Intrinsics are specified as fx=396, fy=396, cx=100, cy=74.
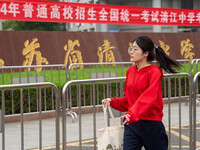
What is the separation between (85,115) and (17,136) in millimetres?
1241

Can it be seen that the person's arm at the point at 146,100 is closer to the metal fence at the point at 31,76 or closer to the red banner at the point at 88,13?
the metal fence at the point at 31,76

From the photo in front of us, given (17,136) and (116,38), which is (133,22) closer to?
(116,38)

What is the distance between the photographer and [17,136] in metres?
6.71

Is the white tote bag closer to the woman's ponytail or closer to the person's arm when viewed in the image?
the person's arm

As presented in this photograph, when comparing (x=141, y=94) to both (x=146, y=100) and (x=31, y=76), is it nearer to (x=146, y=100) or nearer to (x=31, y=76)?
(x=146, y=100)

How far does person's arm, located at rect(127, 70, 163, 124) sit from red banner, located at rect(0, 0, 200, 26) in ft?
30.1

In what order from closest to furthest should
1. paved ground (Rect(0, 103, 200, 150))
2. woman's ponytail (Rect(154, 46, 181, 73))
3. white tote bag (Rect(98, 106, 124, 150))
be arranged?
white tote bag (Rect(98, 106, 124, 150)) → woman's ponytail (Rect(154, 46, 181, 73)) → paved ground (Rect(0, 103, 200, 150))

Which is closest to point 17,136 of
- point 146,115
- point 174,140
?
point 174,140

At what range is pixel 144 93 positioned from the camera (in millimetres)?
3346

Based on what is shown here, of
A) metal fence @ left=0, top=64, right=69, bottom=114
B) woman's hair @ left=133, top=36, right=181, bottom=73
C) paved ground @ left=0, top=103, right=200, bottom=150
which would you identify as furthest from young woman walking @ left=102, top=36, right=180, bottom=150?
metal fence @ left=0, top=64, right=69, bottom=114

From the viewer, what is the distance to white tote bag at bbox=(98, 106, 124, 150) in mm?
3428

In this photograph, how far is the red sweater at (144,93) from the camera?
331 cm

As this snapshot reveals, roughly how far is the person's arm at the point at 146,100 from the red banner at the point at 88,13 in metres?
9.19

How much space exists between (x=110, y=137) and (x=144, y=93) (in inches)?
19.5
